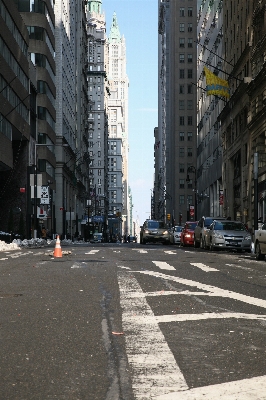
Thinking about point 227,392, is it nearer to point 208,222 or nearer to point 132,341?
point 132,341

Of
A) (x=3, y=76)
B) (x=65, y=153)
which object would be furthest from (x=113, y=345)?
(x=65, y=153)

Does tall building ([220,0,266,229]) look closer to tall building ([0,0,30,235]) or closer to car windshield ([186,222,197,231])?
car windshield ([186,222,197,231])

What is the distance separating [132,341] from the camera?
662 centimetres

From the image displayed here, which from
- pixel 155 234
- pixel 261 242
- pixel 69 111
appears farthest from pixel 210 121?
pixel 261 242

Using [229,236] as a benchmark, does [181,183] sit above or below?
above

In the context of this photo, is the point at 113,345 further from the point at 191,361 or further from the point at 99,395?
the point at 99,395

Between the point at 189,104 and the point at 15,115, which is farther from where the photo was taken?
the point at 189,104

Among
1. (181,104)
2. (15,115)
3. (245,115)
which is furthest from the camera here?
(181,104)

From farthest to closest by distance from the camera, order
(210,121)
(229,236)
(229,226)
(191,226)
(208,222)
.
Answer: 1. (210,121)
2. (191,226)
3. (208,222)
4. (229,226)
5. (229,236)

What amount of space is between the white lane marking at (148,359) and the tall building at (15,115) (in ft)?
142

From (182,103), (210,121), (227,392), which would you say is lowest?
(227,392)

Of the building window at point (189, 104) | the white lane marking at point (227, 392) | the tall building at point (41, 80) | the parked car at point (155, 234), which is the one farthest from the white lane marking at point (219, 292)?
the building window at point (189, 104)

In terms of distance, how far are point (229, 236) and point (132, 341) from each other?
26641 millimetres

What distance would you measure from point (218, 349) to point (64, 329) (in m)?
1.88
